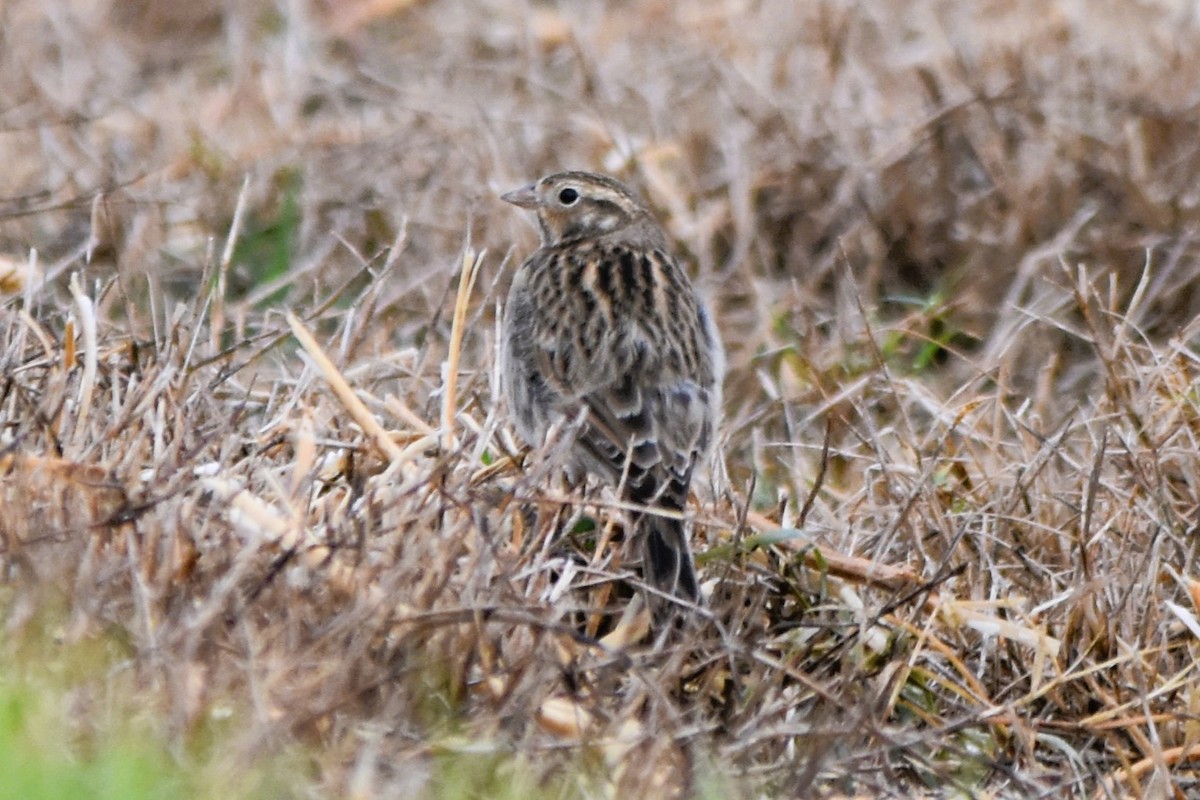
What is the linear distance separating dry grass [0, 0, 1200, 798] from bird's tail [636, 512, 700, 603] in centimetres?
11

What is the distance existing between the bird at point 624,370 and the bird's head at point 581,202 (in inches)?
0.4

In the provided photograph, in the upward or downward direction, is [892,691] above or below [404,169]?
below

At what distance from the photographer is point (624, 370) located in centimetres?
541

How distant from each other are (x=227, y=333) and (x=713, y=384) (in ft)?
6.04

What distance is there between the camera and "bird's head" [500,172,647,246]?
6316mm

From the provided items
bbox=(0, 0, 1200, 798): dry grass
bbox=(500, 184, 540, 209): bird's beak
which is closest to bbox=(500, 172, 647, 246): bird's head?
bbox=(500, 184, 540, 209): bird's beak

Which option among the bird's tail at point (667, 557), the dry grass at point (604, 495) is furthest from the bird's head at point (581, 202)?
the bird's tail at point (667, 557)

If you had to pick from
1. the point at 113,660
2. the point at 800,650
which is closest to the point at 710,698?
the point at 800,650

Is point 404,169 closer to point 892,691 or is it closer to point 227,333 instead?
point 227,333

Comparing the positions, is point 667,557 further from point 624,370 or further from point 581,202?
point 581,202

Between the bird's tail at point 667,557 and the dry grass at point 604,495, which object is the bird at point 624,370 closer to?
the bird's tail at point 667,557

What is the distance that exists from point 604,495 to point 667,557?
35 cm

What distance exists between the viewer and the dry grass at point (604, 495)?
3756 millimetres

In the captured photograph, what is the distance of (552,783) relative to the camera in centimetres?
367
